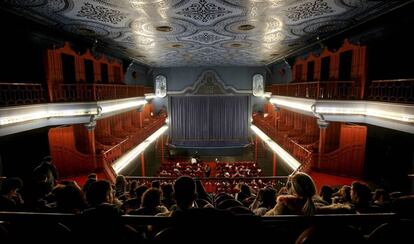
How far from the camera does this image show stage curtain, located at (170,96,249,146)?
79.8 feet

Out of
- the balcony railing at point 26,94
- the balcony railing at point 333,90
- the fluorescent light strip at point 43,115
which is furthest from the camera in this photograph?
the balcony railing at point 333,90

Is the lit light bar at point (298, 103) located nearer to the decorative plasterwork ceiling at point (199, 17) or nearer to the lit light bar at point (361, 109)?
the lit light bar at point (361, 109)

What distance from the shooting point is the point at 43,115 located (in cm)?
852

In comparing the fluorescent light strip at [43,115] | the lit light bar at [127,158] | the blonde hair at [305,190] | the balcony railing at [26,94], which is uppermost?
the balcony railing at [26,94]

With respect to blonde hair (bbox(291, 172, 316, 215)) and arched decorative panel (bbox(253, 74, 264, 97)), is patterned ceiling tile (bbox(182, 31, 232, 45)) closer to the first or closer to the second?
blonde hair (bbox(291, 172, 316, 215))

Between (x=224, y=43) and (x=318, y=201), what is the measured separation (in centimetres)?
933

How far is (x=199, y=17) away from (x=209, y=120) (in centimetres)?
1770

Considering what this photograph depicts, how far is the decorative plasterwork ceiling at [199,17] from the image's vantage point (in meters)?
6.12

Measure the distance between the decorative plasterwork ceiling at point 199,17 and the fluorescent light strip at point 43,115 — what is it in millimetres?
3032

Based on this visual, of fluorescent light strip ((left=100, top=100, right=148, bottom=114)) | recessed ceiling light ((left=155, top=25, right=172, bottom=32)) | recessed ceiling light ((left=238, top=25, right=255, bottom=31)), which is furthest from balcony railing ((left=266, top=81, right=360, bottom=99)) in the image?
fluorescent light strip ((left=100, top=100, right=148, bottom=114))

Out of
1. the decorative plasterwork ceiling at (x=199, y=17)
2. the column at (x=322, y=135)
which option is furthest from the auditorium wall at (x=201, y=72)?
the column at (x=322, y=135)

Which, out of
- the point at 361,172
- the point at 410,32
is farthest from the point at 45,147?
the point at 410,32

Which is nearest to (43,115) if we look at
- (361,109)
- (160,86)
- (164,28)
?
(164,28)

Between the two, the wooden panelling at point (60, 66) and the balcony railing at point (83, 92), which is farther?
the balcony railing at point (83, 92)
